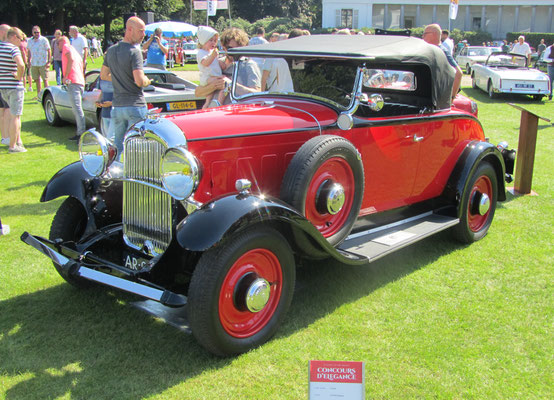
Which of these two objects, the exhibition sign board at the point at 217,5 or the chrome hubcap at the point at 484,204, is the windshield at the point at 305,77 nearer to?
the chrome hubcap at the point at 484,204

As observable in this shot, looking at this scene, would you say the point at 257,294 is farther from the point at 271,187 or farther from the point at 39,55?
the point at 39,55

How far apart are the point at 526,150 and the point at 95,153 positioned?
539cm

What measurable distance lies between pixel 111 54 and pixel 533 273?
16.8 feet

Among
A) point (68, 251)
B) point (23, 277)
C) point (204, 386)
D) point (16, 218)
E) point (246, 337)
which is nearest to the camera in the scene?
point (204, 386)

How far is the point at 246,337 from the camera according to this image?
10.7 feet

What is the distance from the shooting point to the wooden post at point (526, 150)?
6.52m

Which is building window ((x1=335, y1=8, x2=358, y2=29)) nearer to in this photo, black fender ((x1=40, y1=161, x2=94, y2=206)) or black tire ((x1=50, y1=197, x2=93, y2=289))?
black fender ((x1=40, y1=161, x2=94, y2=206))

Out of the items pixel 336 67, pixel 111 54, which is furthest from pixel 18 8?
pixel 336 67

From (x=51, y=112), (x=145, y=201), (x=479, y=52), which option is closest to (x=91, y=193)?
(x=145, y=201)

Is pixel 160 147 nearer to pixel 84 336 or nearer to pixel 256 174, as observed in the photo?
pixel 256 174

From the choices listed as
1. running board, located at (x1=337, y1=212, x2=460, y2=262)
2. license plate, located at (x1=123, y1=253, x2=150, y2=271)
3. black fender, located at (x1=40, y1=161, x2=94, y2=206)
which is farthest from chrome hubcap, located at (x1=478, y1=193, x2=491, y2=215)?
black fender, located at (x1=40, y1=161, x2=94, y2=206)

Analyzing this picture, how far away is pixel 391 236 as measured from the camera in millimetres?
4344

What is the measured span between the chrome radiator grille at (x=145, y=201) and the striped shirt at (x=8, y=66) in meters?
5.38

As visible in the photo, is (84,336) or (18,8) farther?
(18,8)
